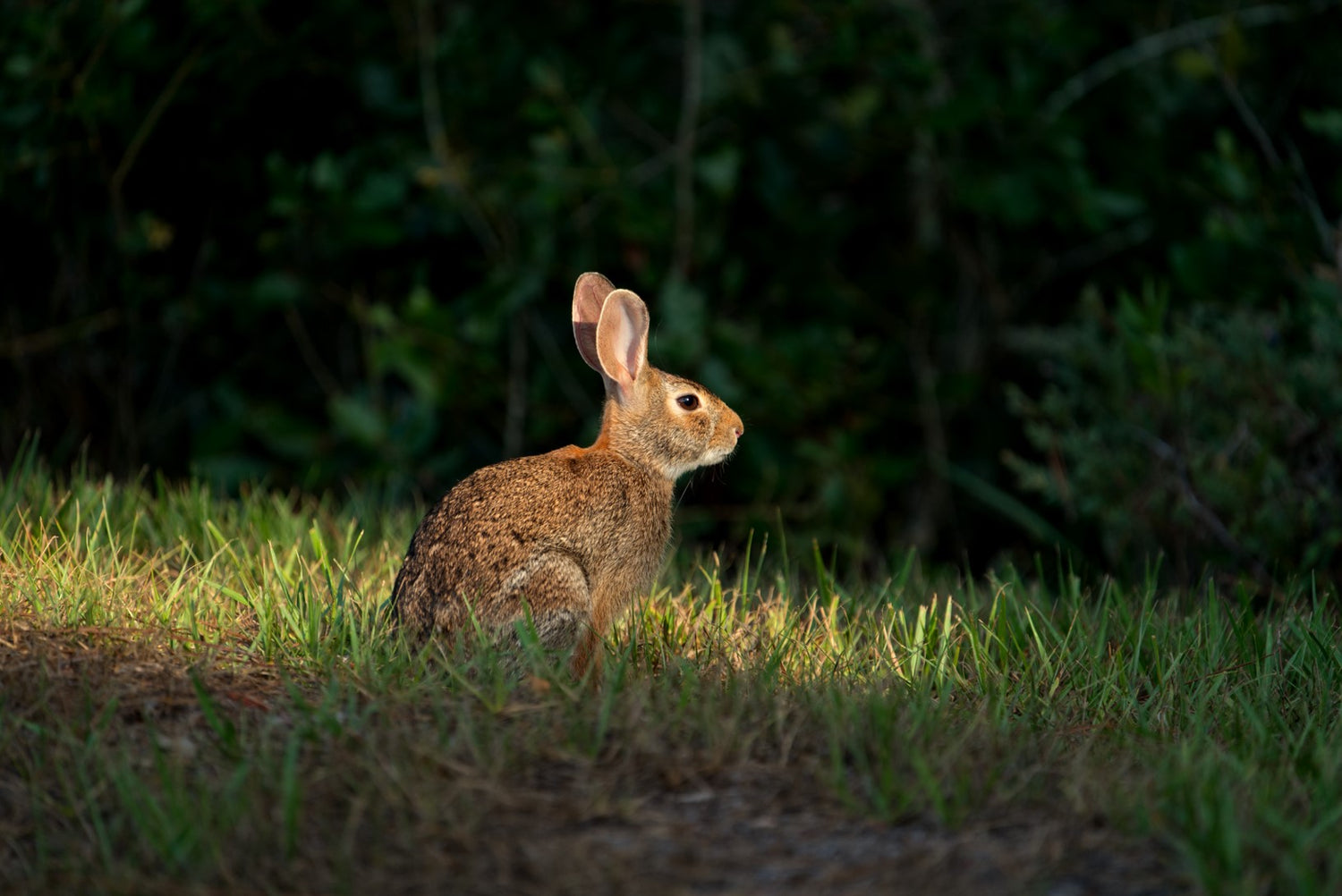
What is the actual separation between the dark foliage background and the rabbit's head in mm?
1709

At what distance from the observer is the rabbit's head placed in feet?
17.0

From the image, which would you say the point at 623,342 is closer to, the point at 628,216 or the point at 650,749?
the point at 628,216

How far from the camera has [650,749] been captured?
326 centimetres

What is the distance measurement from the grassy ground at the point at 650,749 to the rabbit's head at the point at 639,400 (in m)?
0.84

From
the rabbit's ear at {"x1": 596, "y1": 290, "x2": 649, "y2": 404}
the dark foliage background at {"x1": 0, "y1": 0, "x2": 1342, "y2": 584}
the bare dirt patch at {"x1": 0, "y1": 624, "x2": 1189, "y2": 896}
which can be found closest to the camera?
the bare dirt patch at {"x1": 0, "y1": 624, "x2": 1189, "y2": 896}

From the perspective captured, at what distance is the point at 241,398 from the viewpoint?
7.71 metres

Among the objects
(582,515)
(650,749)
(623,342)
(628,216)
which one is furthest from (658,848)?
(628,216)

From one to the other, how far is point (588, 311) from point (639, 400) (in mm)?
392

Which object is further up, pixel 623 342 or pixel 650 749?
pixel 623 342

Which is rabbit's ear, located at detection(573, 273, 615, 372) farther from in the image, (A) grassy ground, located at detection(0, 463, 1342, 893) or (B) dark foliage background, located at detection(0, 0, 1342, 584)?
(B) dark foliage background, located at detection(0, 0, 1342, 584)

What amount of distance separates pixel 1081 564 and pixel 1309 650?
7.45ft

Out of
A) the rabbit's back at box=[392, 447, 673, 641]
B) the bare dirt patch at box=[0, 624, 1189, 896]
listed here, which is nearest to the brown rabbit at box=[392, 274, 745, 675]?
the rabbit's back at box=[392, 447, 673, 641]

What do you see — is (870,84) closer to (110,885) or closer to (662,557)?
(662,557)

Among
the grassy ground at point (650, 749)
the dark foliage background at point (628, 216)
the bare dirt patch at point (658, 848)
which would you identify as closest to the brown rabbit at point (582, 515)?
the grassy ground at point (650, 749)
